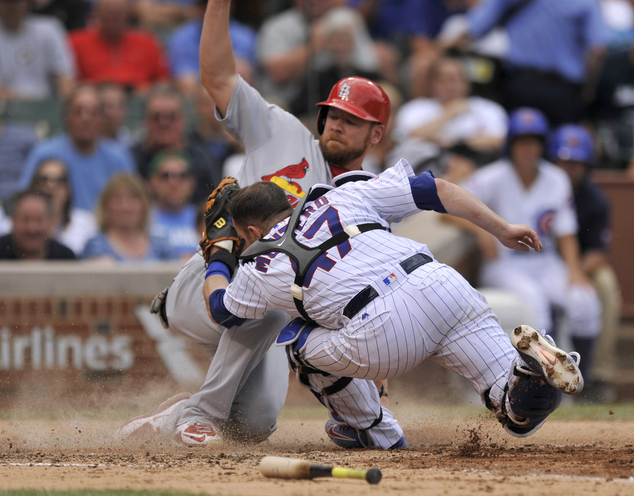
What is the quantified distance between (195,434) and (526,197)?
14.9 feet

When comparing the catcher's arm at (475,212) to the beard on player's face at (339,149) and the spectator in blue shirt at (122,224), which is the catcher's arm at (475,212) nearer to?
the beard on player's face at (339,149)

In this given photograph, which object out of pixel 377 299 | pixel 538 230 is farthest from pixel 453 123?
pixel 377 299

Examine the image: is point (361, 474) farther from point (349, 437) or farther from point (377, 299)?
point (349, 437)

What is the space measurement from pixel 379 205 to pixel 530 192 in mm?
4298

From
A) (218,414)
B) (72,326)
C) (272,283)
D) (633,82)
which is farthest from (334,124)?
(633,82)

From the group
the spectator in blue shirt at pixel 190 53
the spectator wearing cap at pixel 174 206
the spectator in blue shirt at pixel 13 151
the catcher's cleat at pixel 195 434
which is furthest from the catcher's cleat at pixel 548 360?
the spectator in blue shirt at pixel 190 53

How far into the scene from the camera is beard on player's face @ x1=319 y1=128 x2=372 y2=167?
4.55 metres

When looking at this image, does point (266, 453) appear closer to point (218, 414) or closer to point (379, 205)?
point (218, 414)

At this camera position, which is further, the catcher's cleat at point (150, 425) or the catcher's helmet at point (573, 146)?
the catcher's helmet at point (573, 146)

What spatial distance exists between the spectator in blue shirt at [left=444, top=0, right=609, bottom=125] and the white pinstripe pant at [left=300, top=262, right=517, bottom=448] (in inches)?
216

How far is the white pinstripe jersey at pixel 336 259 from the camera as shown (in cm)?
373

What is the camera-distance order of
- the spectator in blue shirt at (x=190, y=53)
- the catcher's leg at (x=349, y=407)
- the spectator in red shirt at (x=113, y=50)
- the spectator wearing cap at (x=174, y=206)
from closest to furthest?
the catcher's leg at (x=349, y=407), the spectator wearing cap at (x=174, y=206), the spectator in red shirt at (x=113, y=50), the spectator in blue shirt at (x=190, y=53)

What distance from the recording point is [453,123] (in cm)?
870

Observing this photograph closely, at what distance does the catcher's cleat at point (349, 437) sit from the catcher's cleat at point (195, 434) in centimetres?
60
